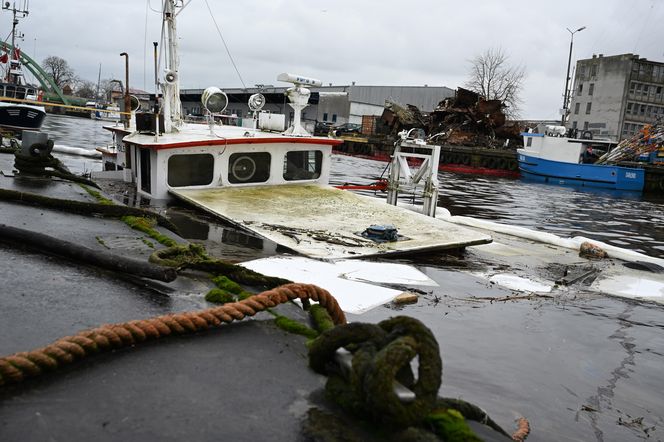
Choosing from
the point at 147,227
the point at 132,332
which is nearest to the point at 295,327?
the point at 132,332

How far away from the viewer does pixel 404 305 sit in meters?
5.62

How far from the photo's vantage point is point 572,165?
112 feet

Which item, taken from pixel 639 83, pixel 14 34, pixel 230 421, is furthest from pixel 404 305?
pixel 639 83

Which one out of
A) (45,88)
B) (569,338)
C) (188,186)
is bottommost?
(569,338)

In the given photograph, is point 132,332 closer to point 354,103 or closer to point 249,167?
point 249,167

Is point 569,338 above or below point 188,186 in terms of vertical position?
below

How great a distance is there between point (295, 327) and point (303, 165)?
29.7 ft

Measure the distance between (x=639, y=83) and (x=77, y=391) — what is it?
73.6 m

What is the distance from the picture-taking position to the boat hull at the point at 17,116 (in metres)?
29.3

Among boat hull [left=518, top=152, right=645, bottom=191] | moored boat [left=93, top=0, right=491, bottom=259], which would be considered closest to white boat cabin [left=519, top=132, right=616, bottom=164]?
boat hull [left=518, top=152, right=645, bottom=191]

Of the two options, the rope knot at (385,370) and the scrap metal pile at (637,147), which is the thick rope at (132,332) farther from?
the scrap metal pile at (637,147)

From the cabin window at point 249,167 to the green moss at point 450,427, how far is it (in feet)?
30.6

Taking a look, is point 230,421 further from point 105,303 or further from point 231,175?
point 231,175

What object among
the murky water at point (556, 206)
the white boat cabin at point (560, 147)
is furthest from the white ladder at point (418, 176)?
the white boat cabin at point (560, 147)
